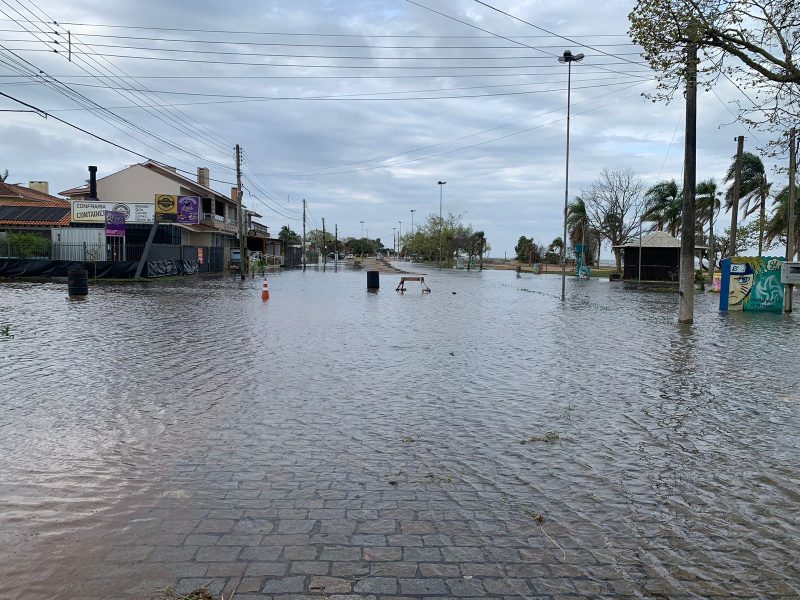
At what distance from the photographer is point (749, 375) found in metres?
9.73

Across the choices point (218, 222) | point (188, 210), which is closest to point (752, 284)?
point (188, 210)

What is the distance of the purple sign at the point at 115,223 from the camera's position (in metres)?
38.2

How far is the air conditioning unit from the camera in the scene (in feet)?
63.5

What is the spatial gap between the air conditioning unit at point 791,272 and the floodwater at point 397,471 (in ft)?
30.2

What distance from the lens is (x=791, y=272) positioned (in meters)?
19.5

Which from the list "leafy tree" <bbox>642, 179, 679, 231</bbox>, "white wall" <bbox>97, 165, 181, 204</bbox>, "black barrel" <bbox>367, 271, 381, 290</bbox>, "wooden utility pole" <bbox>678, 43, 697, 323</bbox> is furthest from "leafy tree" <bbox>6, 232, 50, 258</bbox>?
"leafy tree" <bbox>642, 179, 679, 231</bbox>

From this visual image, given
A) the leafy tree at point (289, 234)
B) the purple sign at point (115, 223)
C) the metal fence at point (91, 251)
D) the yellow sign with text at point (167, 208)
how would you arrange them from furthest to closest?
the leafy tree at point (289, 234) → the yellow sign with text at point (167, 208) → the purple sign at point (115, 223) → the metal fence at point (91, 251)

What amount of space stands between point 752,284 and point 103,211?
36652mm

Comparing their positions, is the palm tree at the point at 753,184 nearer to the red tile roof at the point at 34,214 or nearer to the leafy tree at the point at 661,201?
the leafy tree at the point at 661,201

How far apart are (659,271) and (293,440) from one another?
47332 mm

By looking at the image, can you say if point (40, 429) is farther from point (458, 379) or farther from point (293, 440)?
point (458, 379)

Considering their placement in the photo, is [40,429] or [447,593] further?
[40,429]

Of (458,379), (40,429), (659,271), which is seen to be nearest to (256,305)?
(458,379)

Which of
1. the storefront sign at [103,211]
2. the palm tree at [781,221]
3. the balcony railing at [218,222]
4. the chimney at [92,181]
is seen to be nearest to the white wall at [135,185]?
the chimney at [92,181]
